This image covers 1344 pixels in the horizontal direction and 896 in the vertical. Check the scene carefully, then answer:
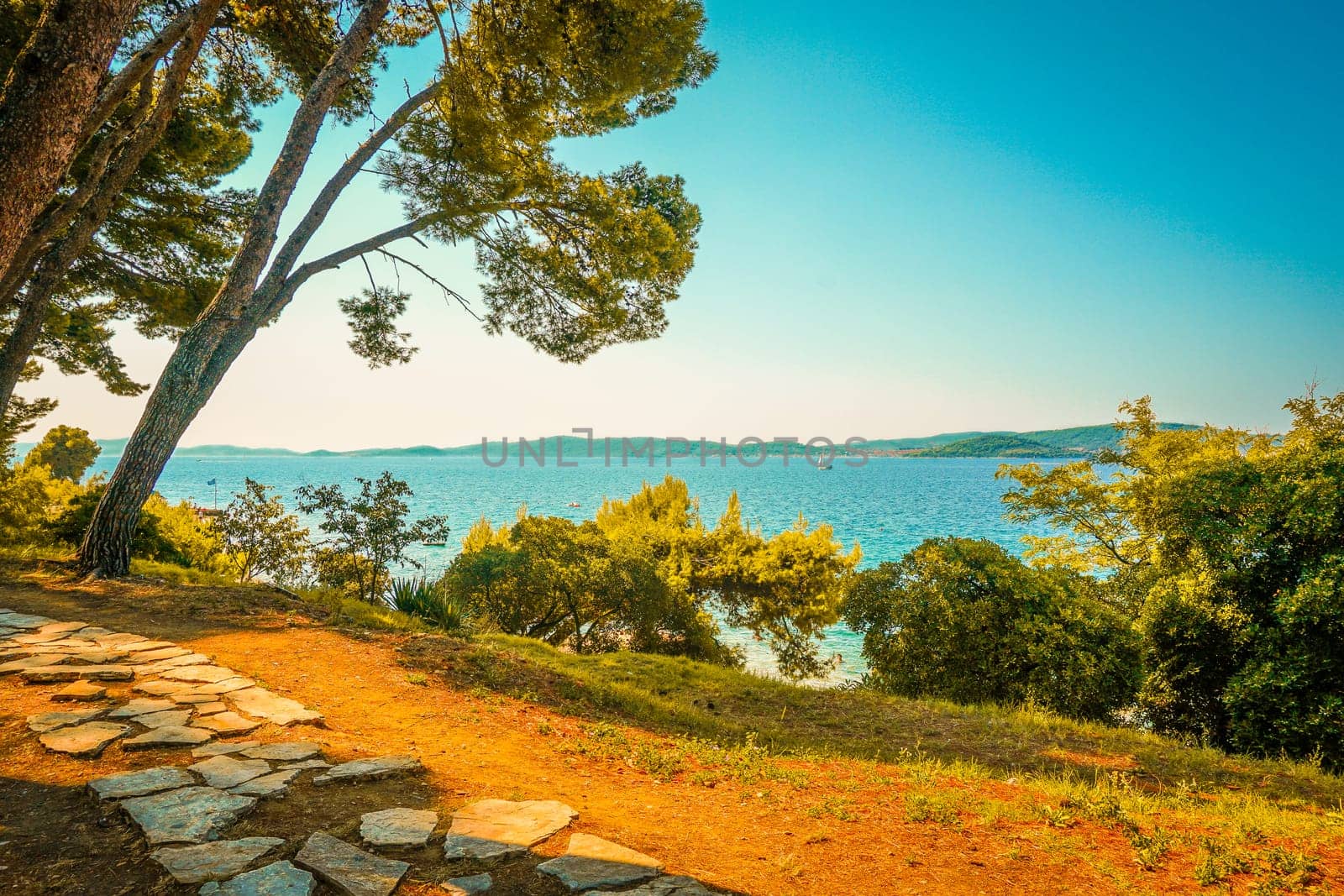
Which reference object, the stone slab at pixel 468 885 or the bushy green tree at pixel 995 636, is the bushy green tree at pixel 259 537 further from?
the stone slab at pixel 468 885

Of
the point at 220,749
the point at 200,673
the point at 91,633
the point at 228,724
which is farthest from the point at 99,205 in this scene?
the point at 220,749

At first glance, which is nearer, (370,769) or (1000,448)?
(370,769)

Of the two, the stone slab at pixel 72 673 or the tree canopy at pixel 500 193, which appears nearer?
the stone slab at pixel 72 673

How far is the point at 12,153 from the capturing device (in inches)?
102

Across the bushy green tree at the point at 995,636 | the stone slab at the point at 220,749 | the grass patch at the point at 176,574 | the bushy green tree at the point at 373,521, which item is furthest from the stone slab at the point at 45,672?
the bushy green tree at the point at 995,636

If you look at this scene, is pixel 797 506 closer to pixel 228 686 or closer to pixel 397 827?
pixel 228 686

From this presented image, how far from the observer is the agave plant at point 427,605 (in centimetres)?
816

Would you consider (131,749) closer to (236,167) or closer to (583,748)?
(583,748)

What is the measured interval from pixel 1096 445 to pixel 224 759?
471 ft

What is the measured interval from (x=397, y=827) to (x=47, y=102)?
3649mm

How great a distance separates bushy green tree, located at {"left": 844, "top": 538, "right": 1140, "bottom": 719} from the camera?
8695 millimetres

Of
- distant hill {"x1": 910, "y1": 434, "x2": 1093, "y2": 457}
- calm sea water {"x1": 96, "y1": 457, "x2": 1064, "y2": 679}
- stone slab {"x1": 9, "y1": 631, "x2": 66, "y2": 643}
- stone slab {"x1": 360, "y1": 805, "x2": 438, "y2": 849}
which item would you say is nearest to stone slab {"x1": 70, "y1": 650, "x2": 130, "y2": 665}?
stone slab {"x1": 9, "y1": 631, "x2": 66, "y2": 643}

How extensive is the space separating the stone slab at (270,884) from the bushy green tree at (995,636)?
9.37 metres

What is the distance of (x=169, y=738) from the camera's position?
3.28 metres
